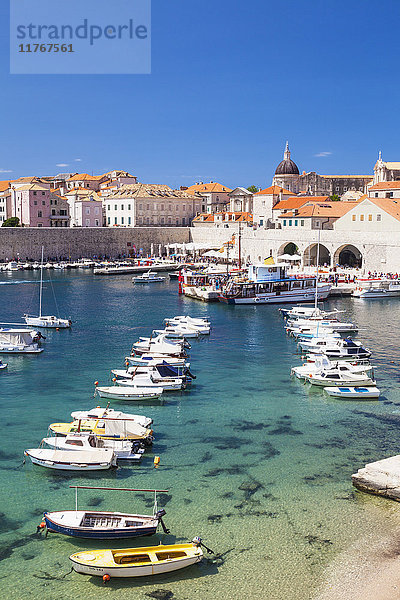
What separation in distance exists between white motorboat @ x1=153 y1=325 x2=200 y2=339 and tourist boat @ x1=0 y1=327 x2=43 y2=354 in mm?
6358

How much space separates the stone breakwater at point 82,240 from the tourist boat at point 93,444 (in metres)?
59.7

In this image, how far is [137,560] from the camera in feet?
39.2

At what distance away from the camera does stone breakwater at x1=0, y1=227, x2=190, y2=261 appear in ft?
241

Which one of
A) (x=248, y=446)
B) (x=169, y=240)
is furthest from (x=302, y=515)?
(x=169, y=240)

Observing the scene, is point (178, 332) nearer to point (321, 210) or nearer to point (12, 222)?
point (321, 210)

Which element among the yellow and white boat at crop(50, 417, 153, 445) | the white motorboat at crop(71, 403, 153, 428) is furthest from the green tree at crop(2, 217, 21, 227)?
the yellow and white boat at crop(50, 417, 153, 445)

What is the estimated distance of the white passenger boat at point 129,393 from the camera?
70.7 feet

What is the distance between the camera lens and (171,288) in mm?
54938

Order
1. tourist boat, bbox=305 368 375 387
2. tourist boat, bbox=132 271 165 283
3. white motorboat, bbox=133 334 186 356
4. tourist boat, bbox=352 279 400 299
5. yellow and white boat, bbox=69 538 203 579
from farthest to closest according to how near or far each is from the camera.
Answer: tourist boat, bbox=132 271 165 283 < tourist boat, bbox=352 279 400 299 < white motorboat, bbox=133 334 186 356 < tourist boat, bbox=305 368 375 387 < yellow and white boat, bbox=69 538 203 579

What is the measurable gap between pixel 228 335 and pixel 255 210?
152ft

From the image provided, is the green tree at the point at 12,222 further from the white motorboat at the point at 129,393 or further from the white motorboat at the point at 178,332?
the white motorboat at the point at 129,393

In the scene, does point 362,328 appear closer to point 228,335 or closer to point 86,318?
point 228,335

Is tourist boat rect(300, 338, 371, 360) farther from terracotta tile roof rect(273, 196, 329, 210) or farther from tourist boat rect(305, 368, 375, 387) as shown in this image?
terracotta tile roof rect(273, 196, 329, 210)

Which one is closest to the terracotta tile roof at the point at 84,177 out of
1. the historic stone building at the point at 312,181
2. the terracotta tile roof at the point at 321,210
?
the historic stone building at the point at 312,181
